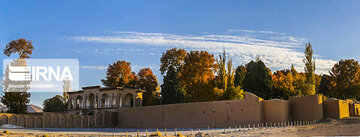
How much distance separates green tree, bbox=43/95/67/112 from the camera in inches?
2515

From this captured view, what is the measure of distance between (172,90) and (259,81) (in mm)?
11686

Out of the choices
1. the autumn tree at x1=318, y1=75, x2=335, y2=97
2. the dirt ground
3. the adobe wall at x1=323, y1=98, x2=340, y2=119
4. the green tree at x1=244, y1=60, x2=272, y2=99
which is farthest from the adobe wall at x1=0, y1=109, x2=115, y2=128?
the autumn tree at x1=318, y1=75, x2=335, y2=97

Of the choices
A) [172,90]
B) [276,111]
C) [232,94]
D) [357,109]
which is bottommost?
[357,109]

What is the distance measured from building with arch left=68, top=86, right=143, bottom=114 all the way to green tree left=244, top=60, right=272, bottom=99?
56.3ft

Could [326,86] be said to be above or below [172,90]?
above

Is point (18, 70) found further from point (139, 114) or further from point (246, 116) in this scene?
point (246, 116)

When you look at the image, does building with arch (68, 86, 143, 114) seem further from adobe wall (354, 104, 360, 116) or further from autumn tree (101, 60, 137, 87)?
adobe wall (354, 104, 360, 116)

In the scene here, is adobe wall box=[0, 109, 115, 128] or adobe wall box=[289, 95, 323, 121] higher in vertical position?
adobe wall box=[289, 95, 323, 121]

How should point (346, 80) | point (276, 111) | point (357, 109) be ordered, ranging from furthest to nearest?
point (346, 80)
point (357, 109)
point (276, 111)

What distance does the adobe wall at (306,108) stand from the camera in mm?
32188

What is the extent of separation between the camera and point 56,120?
44.1 meters

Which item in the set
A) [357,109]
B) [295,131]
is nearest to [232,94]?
[357,109]

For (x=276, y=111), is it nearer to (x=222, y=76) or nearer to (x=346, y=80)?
(x=222, y=76)

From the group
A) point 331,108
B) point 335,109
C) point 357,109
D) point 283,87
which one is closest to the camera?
point 335,109
